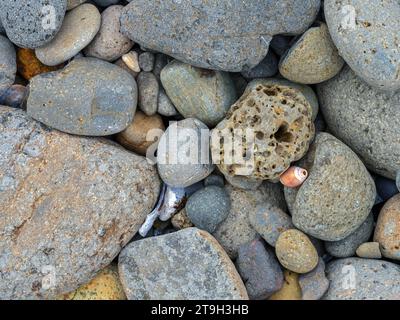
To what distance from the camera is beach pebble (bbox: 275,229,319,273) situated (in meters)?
2.88

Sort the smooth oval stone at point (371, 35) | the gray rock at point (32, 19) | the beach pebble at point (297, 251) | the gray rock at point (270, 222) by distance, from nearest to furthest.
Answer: the smooth oval stone at point (371, 35)
the gray rock at point (32, 19)
the beach pebble at point (297, 251)
the gray rock at point (270, 222)

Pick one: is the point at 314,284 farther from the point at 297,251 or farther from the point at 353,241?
the point at 353,241

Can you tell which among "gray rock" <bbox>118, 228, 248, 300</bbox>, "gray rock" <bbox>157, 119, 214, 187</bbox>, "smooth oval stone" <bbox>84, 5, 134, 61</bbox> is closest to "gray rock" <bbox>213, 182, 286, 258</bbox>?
"gray rock" <bbox>118, 228, 248, 300</bbox>

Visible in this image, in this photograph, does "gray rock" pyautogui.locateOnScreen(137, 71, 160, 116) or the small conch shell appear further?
"gray rock" pyautogui.locateOnScreen(137, 71, 160, 116)

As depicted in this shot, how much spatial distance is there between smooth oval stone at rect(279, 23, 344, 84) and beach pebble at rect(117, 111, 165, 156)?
848 millimetres

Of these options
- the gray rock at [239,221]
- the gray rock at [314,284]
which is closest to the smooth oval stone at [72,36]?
the gray rock at [239,221]

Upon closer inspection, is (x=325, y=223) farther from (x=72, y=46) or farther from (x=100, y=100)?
(x=72, y=46)

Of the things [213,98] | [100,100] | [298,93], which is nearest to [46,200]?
[100,100]

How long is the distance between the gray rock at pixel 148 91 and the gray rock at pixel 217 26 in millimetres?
255

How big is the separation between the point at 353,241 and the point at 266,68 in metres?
1.17

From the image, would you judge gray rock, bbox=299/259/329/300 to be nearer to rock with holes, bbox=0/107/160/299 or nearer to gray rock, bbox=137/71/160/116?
rock with holes, bbox=0/107/160/299

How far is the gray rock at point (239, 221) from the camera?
3.10 meters

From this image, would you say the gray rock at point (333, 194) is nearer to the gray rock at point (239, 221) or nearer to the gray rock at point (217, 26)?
the gray rock at point (239, 221)

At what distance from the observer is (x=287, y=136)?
2.85 meters
